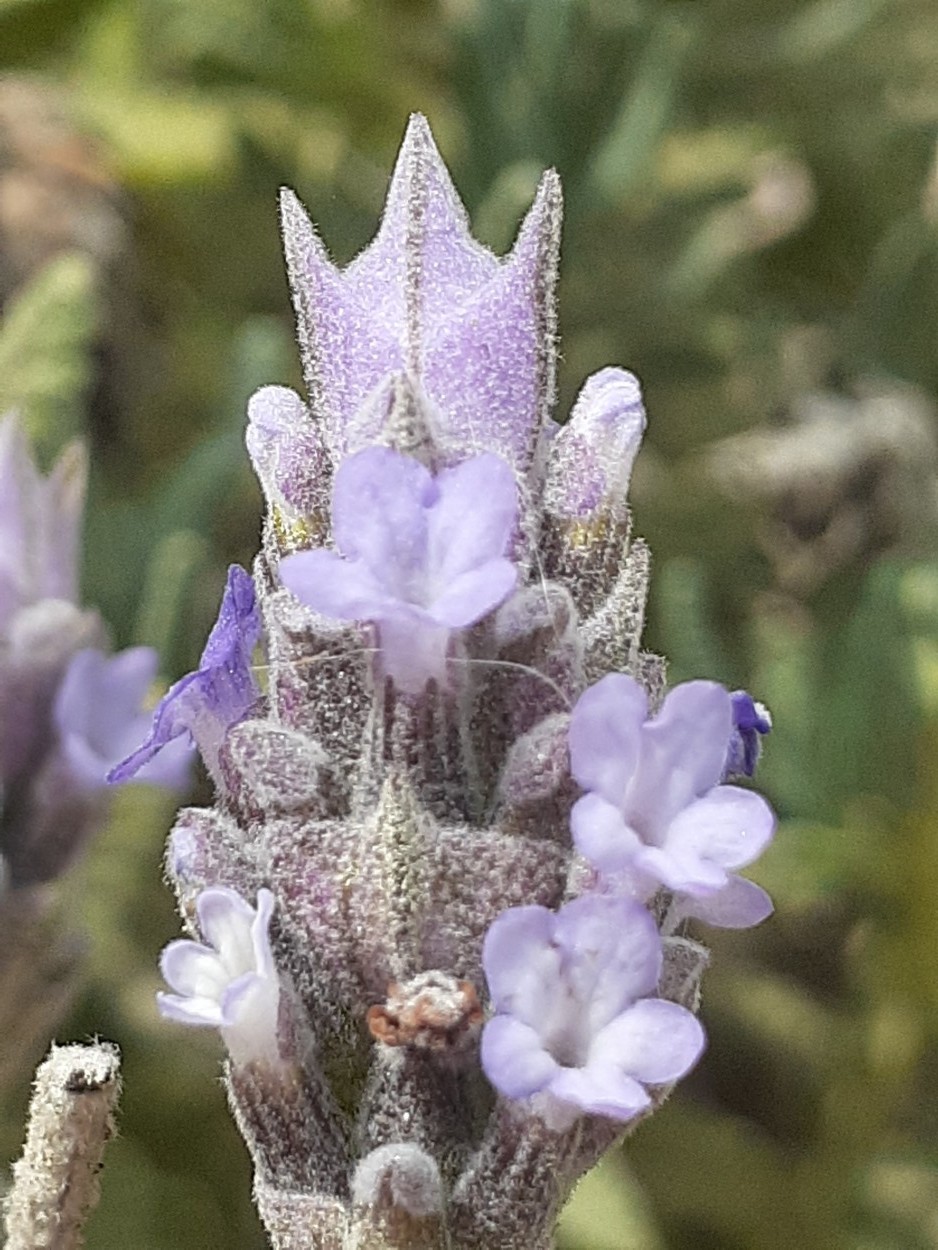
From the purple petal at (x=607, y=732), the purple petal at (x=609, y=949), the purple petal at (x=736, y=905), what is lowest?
the purple petal at (x=609, y=949)

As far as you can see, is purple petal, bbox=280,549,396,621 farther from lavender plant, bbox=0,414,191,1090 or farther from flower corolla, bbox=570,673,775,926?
lavender plant, bbox=0,414,191,1090

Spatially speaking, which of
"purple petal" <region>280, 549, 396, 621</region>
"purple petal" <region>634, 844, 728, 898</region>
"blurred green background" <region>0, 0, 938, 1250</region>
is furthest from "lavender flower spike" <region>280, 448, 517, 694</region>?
"blurred green background" <region>0, 0, 938, 1250</region>

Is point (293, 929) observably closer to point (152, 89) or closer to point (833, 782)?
point (833, 782)

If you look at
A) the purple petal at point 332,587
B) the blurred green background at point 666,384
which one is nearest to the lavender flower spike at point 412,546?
the purple petal at point 332,587

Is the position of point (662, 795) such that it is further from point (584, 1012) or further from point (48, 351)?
point (48, 351)

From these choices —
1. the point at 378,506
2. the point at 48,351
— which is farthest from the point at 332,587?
the point at 48,351

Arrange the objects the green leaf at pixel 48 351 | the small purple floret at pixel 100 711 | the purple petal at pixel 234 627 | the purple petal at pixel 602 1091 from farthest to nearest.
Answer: the green leaf at pixel 48 351, the small purple floret at pixel 100 711, the purple petal at pixel 234 627, the purple petal at pixel 602 1091

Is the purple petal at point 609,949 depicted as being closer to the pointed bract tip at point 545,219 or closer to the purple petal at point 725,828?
the purple petal at point 725,828

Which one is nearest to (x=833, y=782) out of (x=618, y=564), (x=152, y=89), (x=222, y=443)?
(x=222, y=443)
